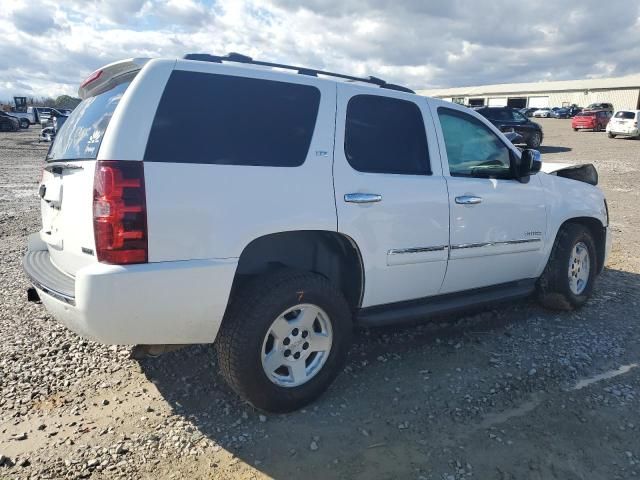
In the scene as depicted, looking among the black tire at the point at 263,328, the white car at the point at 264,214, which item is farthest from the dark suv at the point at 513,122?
the black tire at the point at 263,328

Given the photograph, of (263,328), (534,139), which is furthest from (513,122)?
(263,328)

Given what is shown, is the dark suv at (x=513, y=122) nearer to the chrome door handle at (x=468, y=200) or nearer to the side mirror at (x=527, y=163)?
the side mirror at (x=527, y=163)

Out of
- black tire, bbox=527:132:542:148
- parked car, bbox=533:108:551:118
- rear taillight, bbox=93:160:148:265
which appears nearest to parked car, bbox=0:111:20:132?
black tire, bbox=527:132:542:148

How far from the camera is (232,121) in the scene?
2.89 m

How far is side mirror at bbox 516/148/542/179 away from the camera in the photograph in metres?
4.20

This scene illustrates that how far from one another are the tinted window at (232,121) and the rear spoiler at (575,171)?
295cm

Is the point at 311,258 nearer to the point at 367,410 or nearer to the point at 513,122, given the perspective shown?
the point at 367,410

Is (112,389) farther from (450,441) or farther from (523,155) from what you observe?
(523,155)

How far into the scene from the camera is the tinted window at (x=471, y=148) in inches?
157

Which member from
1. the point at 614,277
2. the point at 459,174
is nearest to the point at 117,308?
the point at 459,174

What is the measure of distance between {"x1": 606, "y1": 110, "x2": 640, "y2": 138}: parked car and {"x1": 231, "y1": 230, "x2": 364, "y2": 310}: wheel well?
100 feet

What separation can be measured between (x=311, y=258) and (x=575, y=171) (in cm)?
333

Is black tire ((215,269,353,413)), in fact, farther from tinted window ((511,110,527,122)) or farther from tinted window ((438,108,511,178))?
tinted window ((511,110,527,122))

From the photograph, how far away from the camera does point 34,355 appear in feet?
12.6
